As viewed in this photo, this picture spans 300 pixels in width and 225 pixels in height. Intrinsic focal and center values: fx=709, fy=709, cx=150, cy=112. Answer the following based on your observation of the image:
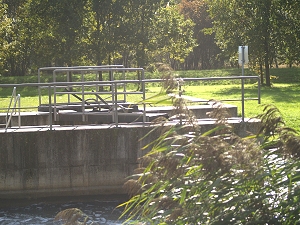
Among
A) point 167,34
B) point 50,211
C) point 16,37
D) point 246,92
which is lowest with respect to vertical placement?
point 50,211

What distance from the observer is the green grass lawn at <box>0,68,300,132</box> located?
23.9 metres

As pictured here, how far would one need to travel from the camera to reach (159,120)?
17.1ft

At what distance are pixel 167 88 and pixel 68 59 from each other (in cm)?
3826

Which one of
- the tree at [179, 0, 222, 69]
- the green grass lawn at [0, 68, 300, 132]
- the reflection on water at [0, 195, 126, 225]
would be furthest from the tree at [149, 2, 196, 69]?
the reflection on water at [0, 195, 126, 225]

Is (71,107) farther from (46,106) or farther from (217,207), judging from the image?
(217,207)

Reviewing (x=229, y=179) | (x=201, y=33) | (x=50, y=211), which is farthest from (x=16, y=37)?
(x=229, y=179)

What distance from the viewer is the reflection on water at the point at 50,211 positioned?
509 inches

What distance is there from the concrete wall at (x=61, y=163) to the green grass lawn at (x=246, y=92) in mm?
5944

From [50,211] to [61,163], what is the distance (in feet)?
4.57

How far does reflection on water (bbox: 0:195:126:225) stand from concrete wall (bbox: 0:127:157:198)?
0.41 meters

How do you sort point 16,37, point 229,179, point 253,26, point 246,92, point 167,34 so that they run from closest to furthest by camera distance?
point 229,179
point 246,92
point 253,26
point 167,34
point 16,37

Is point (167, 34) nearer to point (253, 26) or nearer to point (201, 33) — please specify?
point (253, 26)

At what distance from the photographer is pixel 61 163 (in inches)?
588

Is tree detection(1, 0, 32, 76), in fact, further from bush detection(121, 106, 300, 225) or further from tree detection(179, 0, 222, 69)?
bush detection(121, 106, 300, 225)
